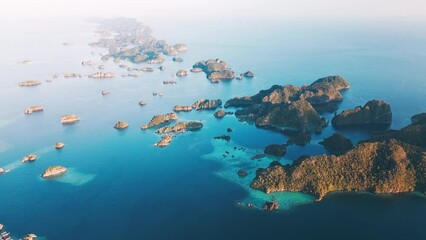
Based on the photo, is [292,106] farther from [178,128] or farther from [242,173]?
[242,173]

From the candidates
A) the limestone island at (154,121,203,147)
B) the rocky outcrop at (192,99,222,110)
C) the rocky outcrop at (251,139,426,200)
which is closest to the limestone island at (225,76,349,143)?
the rocky outcrop at (192,99,222,110)

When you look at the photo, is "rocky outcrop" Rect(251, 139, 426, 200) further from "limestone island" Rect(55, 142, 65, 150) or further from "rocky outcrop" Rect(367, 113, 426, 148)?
"limestone island" Rect(55, 142, 65, 150)

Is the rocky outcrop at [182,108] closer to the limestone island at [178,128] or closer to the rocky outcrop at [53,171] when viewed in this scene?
the limestone island at [178,128]

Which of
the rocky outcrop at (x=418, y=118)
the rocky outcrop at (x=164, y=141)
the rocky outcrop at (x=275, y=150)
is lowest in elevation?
the rocky outcrop at (x=164, y=141)

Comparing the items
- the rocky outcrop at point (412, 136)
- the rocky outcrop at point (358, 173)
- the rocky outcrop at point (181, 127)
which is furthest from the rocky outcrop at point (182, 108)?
the rocky outcrop at point (412, 136)

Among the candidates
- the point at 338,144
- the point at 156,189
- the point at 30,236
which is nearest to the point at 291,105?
the point at 338,144

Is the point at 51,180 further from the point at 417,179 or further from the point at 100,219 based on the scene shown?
→ the point at 417,179
